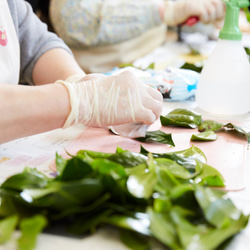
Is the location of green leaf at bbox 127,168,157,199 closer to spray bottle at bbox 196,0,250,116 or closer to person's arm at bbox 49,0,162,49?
spray bottle at bbox 196,0,250,116

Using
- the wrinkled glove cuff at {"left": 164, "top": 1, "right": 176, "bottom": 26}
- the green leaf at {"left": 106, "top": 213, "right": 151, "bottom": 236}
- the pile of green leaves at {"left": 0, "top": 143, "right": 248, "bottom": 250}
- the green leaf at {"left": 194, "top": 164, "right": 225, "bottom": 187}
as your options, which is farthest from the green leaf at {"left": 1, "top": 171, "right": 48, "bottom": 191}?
the wrinkled glove cuff at {"left": 164, "top": 1, "right": 176, "bottom": 26}

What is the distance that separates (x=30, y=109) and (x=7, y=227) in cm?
26

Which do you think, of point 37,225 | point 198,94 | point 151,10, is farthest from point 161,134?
point 151,10

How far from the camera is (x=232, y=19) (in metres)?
0.99

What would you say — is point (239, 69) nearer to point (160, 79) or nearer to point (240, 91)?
point (240, 91)

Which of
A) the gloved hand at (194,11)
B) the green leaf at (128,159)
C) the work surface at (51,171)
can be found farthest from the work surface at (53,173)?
the gloved hand at (194,11)

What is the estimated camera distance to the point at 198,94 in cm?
109

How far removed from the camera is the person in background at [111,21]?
6.05 feet

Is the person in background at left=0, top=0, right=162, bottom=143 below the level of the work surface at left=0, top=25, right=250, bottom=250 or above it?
above

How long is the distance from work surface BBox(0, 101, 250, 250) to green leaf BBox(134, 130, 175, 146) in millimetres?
148

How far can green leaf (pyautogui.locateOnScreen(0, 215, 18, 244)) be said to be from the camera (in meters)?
0.48

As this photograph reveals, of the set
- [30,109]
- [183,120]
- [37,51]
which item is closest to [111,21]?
[37,51]

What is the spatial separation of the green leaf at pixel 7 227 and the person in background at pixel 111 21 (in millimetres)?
1454

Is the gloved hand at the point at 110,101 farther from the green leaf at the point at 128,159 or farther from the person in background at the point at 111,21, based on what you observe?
the person in background at the point at 111,21
